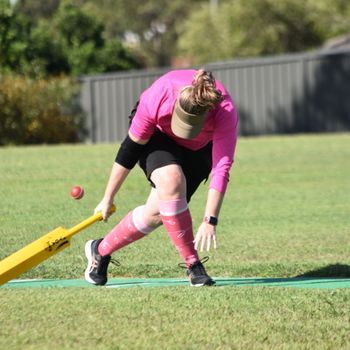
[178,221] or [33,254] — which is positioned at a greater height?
[178,221]

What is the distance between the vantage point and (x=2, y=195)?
14727 mm

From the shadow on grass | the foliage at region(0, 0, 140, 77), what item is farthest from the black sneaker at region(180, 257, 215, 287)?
the foliage at region(0, 0, 140, 77)

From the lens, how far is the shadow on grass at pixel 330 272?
8.98m

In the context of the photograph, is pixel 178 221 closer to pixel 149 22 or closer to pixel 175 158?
pixel 175 158

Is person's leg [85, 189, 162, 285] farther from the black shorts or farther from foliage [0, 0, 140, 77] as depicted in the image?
foliage [0, 0, 140, 77]

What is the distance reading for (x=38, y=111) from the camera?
1057 inches

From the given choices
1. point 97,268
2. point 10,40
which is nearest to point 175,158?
point 97,268

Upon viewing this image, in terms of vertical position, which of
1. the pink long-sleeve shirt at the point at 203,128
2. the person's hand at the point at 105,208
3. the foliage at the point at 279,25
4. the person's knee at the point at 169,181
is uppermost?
the pink long-sleeve shirt at the point at 203,128

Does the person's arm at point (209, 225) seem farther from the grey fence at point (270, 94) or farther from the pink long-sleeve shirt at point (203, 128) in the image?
the grey fence at point (270, 94)

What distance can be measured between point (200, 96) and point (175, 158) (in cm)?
71

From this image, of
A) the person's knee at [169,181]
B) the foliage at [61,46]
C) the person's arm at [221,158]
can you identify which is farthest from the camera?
the foliage at [61,46]

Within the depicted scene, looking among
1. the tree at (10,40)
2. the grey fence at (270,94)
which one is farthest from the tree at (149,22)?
the grey fence at (270,94)

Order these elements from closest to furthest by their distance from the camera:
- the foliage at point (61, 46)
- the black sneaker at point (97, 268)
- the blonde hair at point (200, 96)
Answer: the blonde hair at point (200, 96) < the black sneaker at point (97, 268) < the foliage at point (61, 46)

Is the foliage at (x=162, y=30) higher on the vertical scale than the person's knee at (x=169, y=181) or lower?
lower
